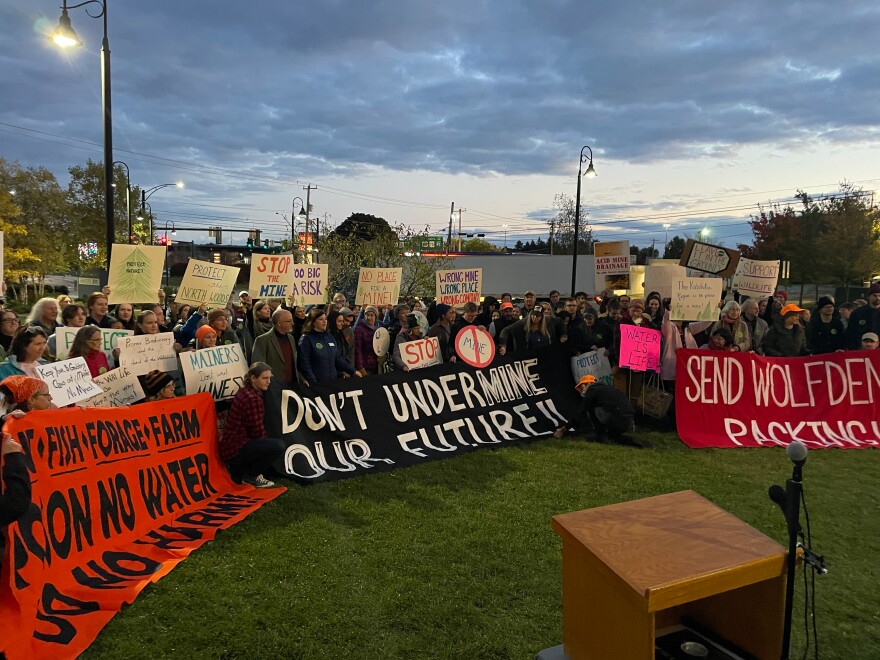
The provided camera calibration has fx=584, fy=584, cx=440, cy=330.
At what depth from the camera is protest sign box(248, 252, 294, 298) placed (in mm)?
9484

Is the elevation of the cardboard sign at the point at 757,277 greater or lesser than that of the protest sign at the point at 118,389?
greater

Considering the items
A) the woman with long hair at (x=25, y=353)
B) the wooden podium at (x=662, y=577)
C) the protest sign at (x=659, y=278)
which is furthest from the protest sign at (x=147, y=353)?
the protest sign at (x=659, y=278)

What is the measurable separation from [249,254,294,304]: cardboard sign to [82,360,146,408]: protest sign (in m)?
3.86

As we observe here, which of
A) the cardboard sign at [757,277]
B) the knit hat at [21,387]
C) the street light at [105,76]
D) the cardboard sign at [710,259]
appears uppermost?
the street light at [105,76]

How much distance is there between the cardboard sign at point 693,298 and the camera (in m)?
8.88

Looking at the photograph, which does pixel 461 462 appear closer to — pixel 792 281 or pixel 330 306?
pixel 330 306

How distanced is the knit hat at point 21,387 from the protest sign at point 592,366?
6.87 m

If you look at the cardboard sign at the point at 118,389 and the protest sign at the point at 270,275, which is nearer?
the cardboard sign at the point at 118,389

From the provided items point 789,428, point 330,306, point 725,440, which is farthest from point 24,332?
point 789,428

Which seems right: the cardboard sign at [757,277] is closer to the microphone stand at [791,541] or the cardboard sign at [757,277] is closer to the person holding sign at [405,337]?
the person holding sign at [405,337]

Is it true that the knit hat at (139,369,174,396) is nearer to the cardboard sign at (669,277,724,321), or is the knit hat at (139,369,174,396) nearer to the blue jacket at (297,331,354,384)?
the blue jacket at (297,331,354,384)

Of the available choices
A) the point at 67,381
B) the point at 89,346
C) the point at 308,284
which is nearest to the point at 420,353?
the point at 308,284

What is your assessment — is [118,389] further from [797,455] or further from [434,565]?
[797,455]

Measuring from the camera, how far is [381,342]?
8609 millimetres
